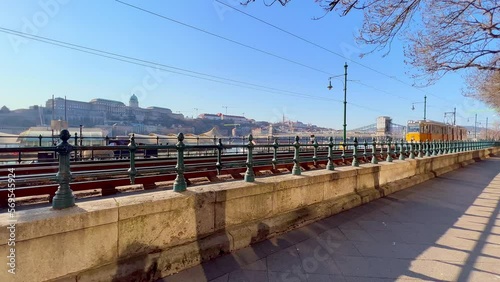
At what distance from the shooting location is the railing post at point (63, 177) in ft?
9.23

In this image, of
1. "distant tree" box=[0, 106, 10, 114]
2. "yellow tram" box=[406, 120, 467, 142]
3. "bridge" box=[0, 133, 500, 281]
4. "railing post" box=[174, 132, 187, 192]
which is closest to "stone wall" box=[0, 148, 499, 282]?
"bridge" box=[0, 133, 500, 281]

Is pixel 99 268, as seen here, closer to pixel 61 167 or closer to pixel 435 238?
pixel 61 167

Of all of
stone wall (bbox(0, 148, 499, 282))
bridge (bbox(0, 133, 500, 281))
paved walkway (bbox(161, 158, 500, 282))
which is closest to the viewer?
stone wall (bbox(0, 148, 499, 282))

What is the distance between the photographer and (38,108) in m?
33.6

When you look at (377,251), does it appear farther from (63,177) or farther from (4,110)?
(4,110)

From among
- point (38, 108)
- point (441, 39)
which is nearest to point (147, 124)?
point (38, 108)

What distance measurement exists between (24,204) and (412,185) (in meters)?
11.0

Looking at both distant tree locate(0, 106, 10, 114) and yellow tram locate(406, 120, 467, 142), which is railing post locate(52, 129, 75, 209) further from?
distant tree locate(0, 106, 10, 114)

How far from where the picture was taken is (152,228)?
327 cm

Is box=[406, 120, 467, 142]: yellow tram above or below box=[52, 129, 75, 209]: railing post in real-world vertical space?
above

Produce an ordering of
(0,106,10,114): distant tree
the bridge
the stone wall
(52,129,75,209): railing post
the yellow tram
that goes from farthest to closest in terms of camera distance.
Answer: (0,106,10,114): distant tree < the yellow tram < (52,129,75,209): railing post < the bridge < the stone wall

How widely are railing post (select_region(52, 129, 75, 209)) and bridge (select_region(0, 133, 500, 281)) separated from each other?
0.03 ft

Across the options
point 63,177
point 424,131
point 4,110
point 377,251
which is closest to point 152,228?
point 63,177

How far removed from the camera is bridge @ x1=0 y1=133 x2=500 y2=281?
2664mm
